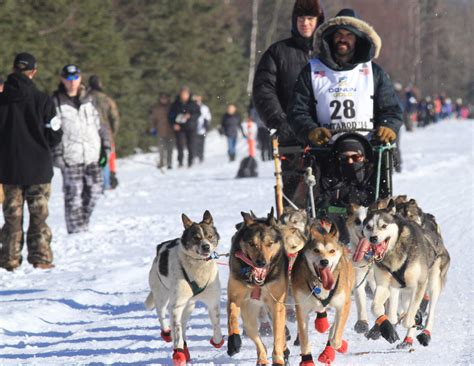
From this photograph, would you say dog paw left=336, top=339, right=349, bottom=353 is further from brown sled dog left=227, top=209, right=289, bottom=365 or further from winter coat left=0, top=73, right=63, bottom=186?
winter coat left=0, top=73, right=63, bottom=186

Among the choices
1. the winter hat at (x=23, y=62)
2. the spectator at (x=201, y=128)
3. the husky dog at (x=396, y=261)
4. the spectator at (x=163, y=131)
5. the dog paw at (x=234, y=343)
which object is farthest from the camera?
the spectator at (x=201, y=128)


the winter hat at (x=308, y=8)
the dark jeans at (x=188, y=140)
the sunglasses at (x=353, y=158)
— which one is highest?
the winter hat at (x=308, y=8)

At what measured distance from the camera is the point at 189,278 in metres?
5.42

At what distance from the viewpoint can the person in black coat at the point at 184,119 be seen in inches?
869

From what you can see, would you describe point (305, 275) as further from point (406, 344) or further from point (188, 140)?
point (188, 140)

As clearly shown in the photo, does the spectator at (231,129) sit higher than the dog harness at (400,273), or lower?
lower

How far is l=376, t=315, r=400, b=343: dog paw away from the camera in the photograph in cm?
529

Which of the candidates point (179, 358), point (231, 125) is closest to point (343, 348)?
point (179, 358)

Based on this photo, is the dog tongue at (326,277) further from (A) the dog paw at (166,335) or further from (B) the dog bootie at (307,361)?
(A) the dog paw at (166,335)

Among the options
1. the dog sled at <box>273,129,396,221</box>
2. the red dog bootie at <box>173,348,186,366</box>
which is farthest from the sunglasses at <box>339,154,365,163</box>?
the red dog bootie at <box>173,348,186,366</box>

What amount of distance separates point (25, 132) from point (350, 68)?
145 inches

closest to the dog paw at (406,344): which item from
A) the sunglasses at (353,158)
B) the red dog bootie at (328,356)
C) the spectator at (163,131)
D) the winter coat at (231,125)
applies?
the red dog bootie at (328,356)

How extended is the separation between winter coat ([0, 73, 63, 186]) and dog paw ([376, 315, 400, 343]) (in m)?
4.23

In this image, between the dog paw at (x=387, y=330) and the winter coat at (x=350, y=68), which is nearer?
the dog paw at (x=387, y=330)
